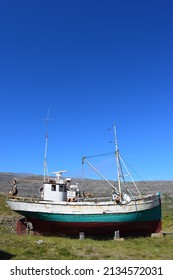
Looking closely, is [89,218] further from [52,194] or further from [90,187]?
[90,187]

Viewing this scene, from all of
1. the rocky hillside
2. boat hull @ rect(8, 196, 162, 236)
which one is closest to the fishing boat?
boat hull @ rect(8, 196, 162, 236)

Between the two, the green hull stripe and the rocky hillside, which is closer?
the green hull stripe

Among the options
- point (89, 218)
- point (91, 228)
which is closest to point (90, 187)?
point (91, 228)

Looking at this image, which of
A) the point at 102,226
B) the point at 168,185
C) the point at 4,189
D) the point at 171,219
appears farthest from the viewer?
the point at 168,185

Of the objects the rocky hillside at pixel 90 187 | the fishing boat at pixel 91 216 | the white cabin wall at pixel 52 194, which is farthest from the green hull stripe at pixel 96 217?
the rocky hillside at pixel 90 187

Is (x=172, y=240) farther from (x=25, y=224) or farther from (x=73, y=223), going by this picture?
(x=25, y=224)

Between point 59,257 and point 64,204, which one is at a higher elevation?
point 64,204

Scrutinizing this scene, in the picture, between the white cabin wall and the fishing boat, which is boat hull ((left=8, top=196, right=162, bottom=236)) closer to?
the fishing boat

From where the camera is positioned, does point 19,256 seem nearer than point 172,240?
Yes

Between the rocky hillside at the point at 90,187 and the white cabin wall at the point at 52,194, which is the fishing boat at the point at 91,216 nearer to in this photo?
the white cabin wall at the point at 52,194

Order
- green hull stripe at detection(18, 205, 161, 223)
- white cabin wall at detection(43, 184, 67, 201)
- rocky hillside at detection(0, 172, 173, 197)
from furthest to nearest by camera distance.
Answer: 1. rocky hillside at detection(0, 172, 173, 197)
2. white cabin wall at detection(43, 184, 67, 201)
3. green hull stripe at detection(18, 205, 161, 223)

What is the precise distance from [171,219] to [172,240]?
12.6 metres

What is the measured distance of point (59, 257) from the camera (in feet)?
50.9
